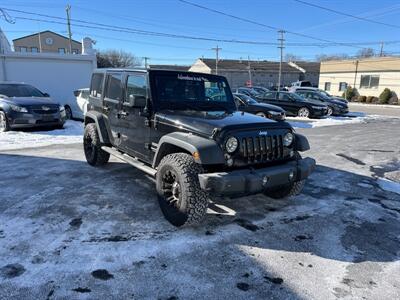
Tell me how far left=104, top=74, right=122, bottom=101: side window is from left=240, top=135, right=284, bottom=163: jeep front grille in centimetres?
260

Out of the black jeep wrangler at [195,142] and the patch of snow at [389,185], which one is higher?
the black jeep wrangler at [195,142]

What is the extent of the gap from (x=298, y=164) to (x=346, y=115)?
688 inches

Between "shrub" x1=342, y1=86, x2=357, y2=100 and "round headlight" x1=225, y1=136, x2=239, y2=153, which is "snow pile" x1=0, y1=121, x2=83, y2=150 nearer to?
"round headlight" x1=225, y1=136, x2=239, y2=153

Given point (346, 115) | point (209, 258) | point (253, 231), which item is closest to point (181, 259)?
point (209, 258)

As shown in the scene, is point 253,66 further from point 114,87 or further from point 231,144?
point 231,144

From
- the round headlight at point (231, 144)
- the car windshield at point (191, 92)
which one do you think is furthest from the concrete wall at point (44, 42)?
the round headlight at point (231, 144)

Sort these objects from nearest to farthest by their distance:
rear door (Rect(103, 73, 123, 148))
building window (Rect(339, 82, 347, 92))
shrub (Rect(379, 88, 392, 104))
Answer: rear door (Rect(103, 73, 123, 148)), shrub (Rect(379, 88, 392, 104)), building window (Rect(339, 82, 347, 92))

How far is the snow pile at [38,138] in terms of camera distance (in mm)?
9099

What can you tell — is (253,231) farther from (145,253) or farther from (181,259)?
(145,253)

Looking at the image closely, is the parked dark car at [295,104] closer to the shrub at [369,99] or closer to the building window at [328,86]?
the shrub at [369,99]

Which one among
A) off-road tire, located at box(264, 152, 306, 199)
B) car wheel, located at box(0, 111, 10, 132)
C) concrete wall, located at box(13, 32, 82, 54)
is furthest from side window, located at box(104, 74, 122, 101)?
concrete wall, located at box(13, 32, 82, 54)

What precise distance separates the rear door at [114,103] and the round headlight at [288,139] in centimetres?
270

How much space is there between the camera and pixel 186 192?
390 centimetres

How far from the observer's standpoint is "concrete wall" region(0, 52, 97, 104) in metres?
15.1
